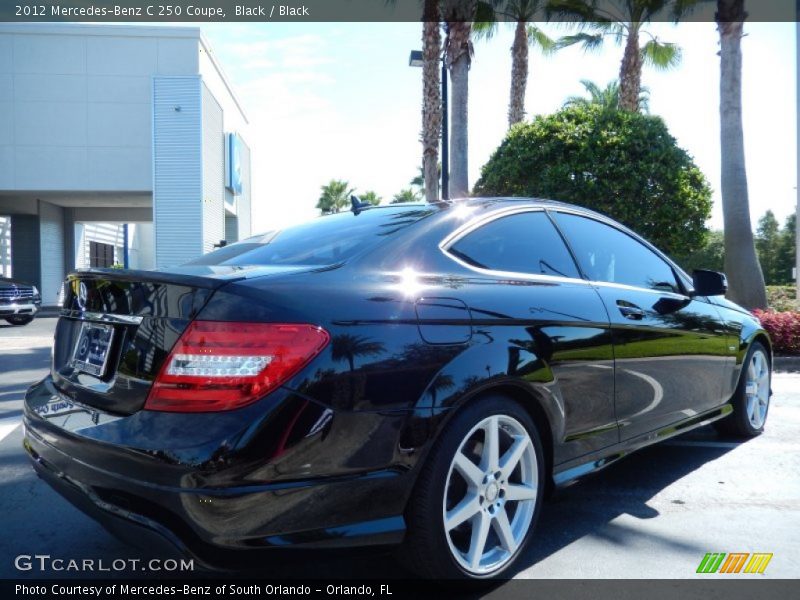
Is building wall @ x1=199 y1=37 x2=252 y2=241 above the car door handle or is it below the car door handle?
above

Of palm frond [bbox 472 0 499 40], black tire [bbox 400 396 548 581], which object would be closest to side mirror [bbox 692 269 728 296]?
black tire [bbox 400 396 548 581]

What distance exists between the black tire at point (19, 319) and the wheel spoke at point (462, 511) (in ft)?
54.3

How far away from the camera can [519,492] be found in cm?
268

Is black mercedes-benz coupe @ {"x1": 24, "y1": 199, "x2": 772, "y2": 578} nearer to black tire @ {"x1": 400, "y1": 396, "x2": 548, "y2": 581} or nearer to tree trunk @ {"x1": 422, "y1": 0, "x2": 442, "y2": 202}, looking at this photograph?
black tire @ {"x1": 400, "y1": 396, "x2": 548, "y2": 581}

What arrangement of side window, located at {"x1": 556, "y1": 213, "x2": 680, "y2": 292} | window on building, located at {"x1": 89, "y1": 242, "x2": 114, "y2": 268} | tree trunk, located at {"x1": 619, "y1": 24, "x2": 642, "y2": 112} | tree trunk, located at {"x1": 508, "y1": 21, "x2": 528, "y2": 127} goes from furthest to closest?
window on building, located at {"x1": 89, "y1": 242, "x2": 114, "y2": 268}, tree trunk, located at {"x1": 508, "y1": 21, "x2": 528, "y2": 127}, tree trunk, located at {"x1": 619, "y1": 24, "x2": 642, "y2": 112}, side window, located at {"x1": 556, "y1": 213, "x2": 680, "y2": 292}

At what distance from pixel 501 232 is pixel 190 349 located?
153cm

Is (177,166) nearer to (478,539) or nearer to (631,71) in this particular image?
(631,71)

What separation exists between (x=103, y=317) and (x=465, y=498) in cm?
148

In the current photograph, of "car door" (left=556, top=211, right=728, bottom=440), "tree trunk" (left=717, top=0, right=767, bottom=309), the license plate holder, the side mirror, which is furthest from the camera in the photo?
"tree trunk" (left=717, top=0, right=767, bottom=309)

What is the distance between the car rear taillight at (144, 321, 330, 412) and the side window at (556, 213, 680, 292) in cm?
176

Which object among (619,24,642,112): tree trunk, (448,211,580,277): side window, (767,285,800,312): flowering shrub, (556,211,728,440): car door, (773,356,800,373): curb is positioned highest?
(619,24,642,112): tree trunk

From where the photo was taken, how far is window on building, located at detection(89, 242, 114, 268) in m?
34.3

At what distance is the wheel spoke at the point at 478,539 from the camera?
98.3 inches

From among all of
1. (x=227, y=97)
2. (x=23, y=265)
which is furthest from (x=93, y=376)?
(x=227, y=97)
